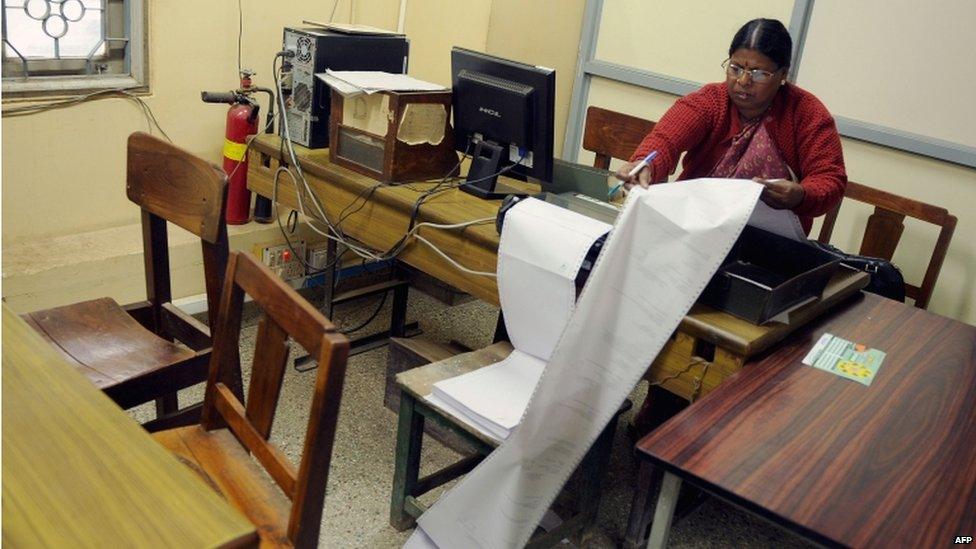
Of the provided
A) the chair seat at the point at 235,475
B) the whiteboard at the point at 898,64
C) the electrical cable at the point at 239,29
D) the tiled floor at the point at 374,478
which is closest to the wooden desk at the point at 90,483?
the chair seat at the point at 235,475

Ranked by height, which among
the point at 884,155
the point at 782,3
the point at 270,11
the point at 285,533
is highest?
the point at 782,3

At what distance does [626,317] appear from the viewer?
1629mm

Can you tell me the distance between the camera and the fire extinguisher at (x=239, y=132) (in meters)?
2.83

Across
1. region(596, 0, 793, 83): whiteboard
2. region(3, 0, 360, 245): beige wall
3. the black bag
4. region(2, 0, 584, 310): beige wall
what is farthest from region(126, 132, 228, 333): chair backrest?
region(596, 0, 793, 83): whiteboard

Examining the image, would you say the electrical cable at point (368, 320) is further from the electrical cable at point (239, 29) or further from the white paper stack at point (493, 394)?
the white paper stack at point (493, 394)

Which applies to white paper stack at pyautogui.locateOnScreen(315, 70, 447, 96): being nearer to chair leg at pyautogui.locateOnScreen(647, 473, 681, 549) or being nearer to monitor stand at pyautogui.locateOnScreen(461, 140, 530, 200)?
monitor stand at pyautogui.locateOnScreen(461, 140, 530, 200)

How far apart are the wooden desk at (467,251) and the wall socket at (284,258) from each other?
1.25 ft

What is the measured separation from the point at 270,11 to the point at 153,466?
2369 millimetres

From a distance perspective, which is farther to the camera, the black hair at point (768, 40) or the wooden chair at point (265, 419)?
the black hair at point (768, 40)

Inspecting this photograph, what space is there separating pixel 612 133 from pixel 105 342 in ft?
5.61

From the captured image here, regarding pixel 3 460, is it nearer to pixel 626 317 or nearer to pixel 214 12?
pixel 626 317

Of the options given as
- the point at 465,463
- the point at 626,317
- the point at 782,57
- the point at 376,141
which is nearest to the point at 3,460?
the point at 626,317

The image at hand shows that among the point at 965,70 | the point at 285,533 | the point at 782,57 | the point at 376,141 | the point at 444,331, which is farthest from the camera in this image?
the point at 444,331

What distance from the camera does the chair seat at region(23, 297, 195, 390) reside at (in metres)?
1.74
